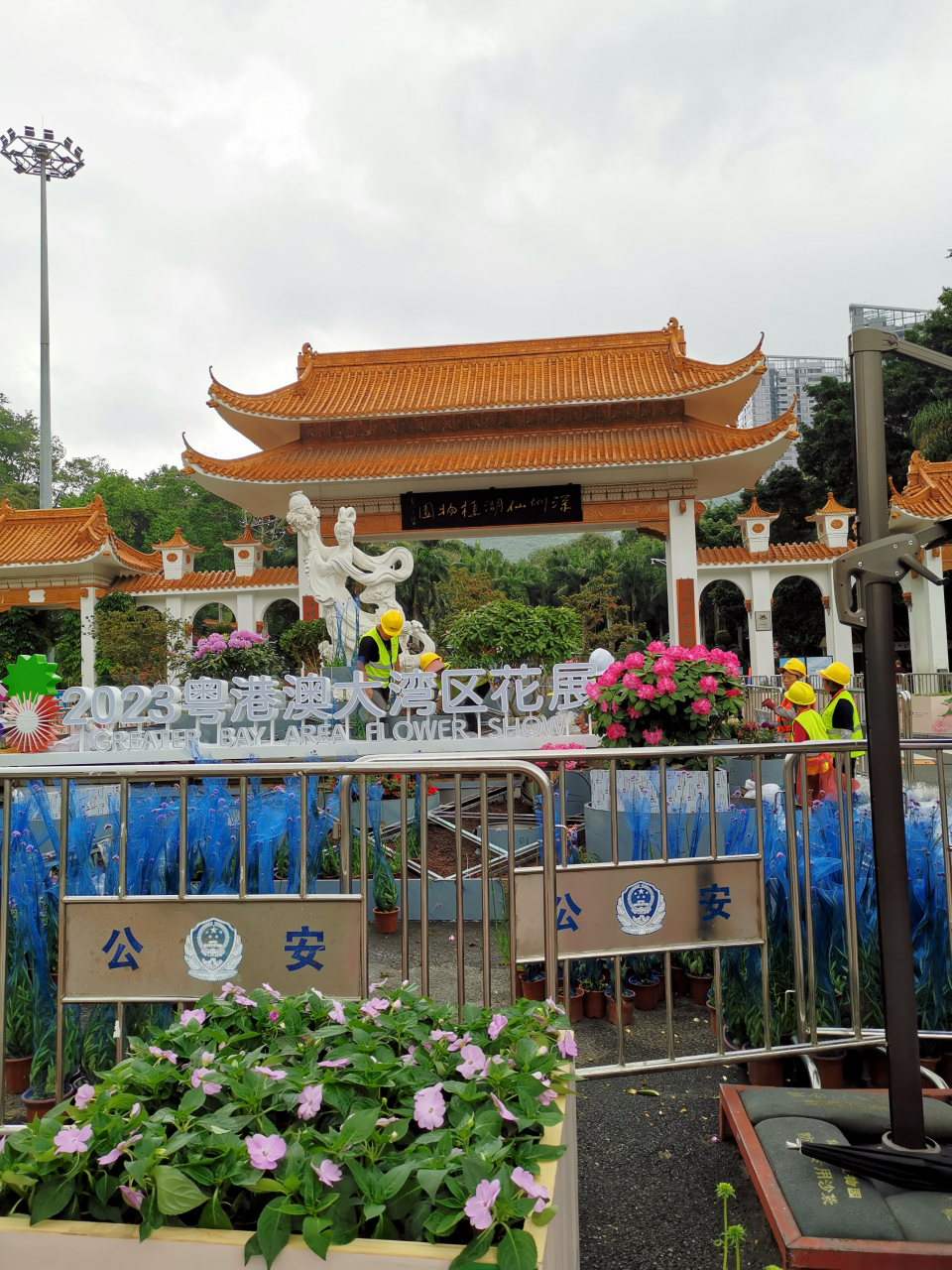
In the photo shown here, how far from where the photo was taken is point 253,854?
361 centimetres

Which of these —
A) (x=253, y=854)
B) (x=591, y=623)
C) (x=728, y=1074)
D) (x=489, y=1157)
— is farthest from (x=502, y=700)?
(x=591, y=623)

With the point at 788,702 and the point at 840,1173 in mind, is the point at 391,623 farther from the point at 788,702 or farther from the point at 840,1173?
the point at 840,1173

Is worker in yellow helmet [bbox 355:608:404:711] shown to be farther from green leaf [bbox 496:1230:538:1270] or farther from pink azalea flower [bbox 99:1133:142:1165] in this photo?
green leaf [bbox 496:1230:538:1270]

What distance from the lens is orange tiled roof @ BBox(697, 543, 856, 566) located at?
20750mm

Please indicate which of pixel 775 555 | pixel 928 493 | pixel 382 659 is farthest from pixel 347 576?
pixel 775 555

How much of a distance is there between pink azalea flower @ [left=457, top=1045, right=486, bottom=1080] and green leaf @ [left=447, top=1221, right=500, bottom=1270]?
341 millimetres

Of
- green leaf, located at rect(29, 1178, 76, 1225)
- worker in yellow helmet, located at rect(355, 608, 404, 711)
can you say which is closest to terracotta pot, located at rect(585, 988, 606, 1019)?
green leaf, located at rect(29, 1178, 76, 1225)

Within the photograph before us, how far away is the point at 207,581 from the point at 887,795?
823 inches

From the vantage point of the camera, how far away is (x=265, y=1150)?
4.09 feet

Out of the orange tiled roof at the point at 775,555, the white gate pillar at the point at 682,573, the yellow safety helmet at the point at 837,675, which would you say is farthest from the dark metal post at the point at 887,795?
the orange tiled roof at the point at 775,555

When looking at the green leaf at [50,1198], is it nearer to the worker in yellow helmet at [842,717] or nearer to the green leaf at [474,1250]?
the green leaf at [474,1250]

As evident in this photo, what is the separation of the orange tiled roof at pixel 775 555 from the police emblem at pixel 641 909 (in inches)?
758

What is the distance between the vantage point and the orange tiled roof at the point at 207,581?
21.0 metres

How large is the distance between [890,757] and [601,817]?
2368 millimetres
